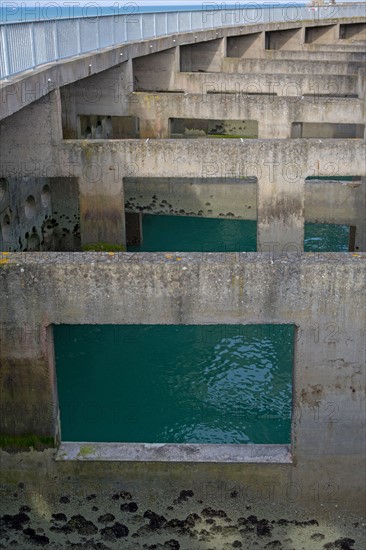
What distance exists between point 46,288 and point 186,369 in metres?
5.93

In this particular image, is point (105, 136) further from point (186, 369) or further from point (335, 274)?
point (335, 274)

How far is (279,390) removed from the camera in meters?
12.5

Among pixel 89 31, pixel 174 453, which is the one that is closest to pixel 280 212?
pixel 89 31

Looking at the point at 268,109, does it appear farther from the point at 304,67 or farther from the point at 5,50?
the point at 5,50

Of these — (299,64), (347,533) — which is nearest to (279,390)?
(347,533)

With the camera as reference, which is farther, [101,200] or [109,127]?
[109,127]

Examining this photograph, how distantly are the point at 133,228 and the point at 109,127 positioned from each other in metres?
5.47

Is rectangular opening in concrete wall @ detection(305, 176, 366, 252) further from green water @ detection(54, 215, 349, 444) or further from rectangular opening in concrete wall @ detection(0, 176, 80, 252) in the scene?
rectangular opening in concrete wall @ detection(0, 176, 80, 252)

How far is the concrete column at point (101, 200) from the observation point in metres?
13.5

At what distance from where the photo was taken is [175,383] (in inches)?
505

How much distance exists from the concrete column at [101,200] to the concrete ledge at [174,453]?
6052 mm

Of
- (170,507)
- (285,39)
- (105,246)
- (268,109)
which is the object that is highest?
(285,39)

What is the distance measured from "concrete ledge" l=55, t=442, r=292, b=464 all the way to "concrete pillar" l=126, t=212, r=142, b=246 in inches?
440

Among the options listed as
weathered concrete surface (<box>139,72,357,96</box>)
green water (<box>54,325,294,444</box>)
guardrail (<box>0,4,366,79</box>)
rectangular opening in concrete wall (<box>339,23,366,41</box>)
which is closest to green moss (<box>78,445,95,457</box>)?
green water (<box>54,325,294,444</box>)
